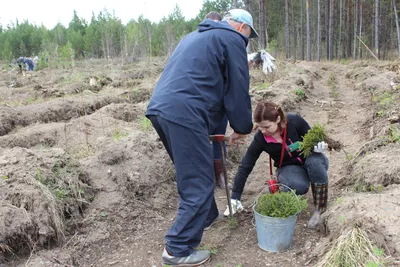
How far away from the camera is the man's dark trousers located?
2.66m

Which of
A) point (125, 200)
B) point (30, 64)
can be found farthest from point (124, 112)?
point (30, 64)

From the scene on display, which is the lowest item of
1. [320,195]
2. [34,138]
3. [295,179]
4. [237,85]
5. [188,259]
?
[188,259]

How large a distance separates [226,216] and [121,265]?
1097 millimetres

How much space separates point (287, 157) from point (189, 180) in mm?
1199

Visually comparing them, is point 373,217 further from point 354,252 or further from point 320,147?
point 320,147

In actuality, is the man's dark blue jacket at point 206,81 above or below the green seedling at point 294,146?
above

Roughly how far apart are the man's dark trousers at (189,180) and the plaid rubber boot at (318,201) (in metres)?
1.06

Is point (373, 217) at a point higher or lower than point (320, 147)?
lower

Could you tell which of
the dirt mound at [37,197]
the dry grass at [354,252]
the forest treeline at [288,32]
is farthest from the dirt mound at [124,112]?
the forest treeline at [288,32]

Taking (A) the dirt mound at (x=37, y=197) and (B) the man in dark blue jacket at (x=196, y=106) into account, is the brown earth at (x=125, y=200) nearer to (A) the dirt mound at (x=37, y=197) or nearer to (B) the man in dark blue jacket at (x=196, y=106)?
(A) the dirt mound at (x=37, y=197)

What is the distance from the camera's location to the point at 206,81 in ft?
8.75

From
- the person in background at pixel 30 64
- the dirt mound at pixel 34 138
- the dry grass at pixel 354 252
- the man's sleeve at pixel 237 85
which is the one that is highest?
the person in background at pixel 30 64

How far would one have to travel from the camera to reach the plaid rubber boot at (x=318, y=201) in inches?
127

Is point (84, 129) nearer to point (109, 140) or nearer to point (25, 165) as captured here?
point (109, 140)
